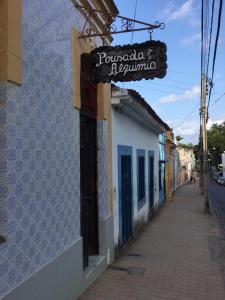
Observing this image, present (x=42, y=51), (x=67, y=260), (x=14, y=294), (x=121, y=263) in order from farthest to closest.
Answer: (x=121, y=263)
(x=67, y=260)
(x=42, y=51)
(x=14, y=294)

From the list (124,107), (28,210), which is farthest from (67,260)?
(124,107)

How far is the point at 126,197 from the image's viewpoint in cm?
1010

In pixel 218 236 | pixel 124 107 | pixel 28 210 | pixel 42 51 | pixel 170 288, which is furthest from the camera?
pixel 218 236

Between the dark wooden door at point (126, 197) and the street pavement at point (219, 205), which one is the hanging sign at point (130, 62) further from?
the street pavement at point (219, 205)

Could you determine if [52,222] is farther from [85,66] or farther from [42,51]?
[85,66]

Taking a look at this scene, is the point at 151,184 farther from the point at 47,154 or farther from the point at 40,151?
the point at 40,151

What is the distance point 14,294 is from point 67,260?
1.54 meters

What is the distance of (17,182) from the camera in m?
4.13

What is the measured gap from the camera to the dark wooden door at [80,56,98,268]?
6789mm

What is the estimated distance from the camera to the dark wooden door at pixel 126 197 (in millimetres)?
9648

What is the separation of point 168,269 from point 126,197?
2677 mm

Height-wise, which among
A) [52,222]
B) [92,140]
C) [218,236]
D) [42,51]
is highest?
[42,51]

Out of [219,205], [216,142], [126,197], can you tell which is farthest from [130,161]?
[216,142]

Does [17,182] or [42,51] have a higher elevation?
[42,51]
